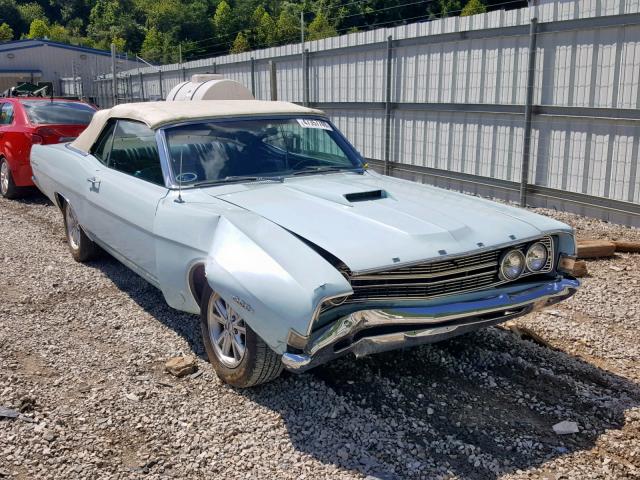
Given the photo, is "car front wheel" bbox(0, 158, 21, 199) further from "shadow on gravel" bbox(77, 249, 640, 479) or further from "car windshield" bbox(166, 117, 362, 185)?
"shadow on gravel" bbox(77, 249, 640, 479)

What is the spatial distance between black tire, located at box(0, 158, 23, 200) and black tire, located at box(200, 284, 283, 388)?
7365mm

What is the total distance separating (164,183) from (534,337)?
2.71 m

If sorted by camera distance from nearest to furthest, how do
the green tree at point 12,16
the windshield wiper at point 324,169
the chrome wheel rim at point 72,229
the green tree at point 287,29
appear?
the windshield wiper at point 324,169
the chrome wheel rim at point 72,229
the green tree at point 287,29
the green tree at point 12,16

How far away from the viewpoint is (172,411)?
371cm

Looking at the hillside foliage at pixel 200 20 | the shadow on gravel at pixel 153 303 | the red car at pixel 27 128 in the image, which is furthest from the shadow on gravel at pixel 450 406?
the hillside foliage at pixel 200 20

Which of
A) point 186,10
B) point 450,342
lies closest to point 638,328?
point 450,342

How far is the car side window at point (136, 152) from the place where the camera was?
477 centimetres

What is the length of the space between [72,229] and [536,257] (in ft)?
15.3

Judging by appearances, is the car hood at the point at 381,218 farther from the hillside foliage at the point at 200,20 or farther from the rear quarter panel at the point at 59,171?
the hillside foliage at the point at 200,20

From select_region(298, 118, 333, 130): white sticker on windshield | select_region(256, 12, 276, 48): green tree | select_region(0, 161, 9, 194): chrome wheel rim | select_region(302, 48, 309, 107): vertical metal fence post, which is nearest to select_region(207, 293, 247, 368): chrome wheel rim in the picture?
select_region(298, 118, 333, 130): white sticker on windshield

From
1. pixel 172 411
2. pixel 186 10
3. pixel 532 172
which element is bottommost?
pixel 172 411

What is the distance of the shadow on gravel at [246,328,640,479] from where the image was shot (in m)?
3.24

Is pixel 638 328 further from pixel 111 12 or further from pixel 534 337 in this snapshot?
pixel 111 12

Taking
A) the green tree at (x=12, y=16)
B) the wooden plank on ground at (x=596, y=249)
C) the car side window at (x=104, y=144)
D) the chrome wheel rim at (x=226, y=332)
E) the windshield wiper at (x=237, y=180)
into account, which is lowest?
the wooden plank on ground at (x=596, y=249)
